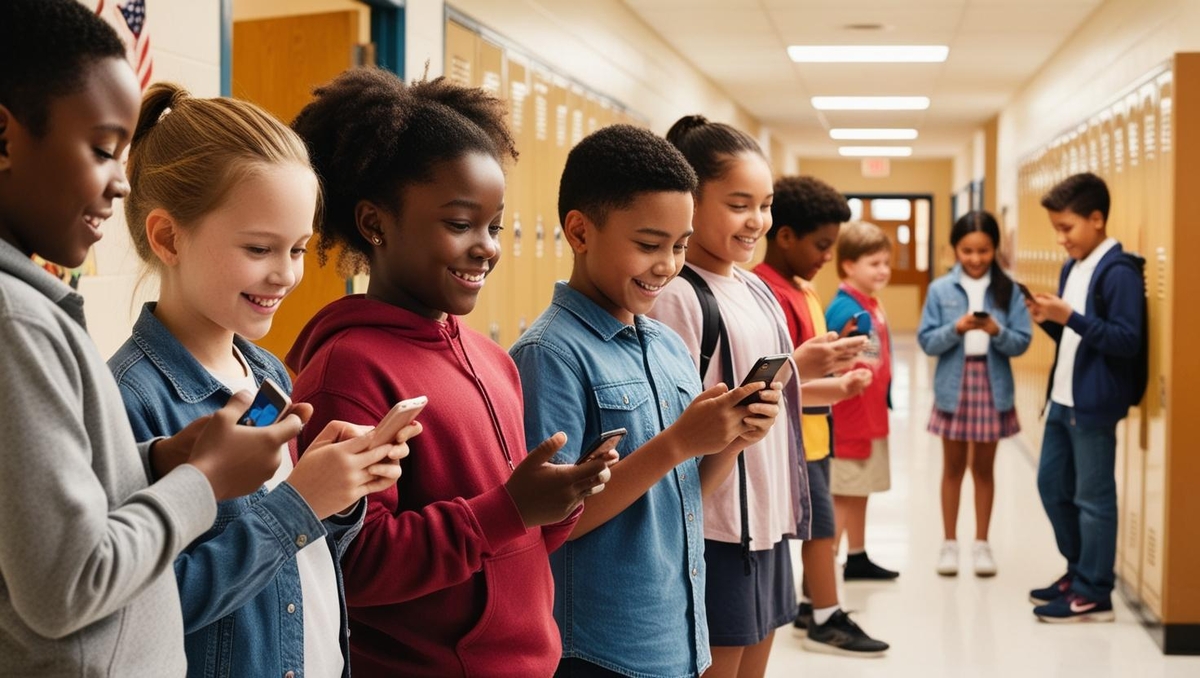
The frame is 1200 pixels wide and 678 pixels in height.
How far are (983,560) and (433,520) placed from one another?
439 centimetres

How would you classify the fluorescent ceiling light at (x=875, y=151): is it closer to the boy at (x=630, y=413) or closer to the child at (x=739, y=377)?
the child at (x=739, y=377)

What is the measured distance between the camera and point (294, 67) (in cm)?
378

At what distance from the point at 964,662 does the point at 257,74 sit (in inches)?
121

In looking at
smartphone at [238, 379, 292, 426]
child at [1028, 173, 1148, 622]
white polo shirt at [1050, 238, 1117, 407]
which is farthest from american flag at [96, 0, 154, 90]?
white polo shirt at [1050, 238, 1117, 407]

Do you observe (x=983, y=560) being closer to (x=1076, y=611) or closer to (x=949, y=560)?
(x=949, y=560)

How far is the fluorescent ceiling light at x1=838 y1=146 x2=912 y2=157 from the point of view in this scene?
1797 cm

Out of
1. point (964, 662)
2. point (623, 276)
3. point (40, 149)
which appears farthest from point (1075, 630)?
point (40, 149)

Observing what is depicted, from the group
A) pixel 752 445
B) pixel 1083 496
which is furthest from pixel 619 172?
pixel 1083 496

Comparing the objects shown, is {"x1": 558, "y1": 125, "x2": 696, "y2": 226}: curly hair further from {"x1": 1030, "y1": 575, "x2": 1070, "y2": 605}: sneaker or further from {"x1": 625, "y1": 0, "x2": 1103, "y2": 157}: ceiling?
{"x1": 625, "y1": 0, "x2": 1103, "y2": 157}: ceiling

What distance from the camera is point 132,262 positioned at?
2482 millimetres

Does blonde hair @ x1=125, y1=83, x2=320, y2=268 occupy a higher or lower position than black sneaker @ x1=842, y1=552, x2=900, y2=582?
higher

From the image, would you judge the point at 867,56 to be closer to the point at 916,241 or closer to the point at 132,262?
the point at 132,262

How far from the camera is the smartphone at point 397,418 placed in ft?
4.11

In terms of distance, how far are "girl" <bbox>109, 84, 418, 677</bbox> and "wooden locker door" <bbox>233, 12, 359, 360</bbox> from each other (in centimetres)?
229
